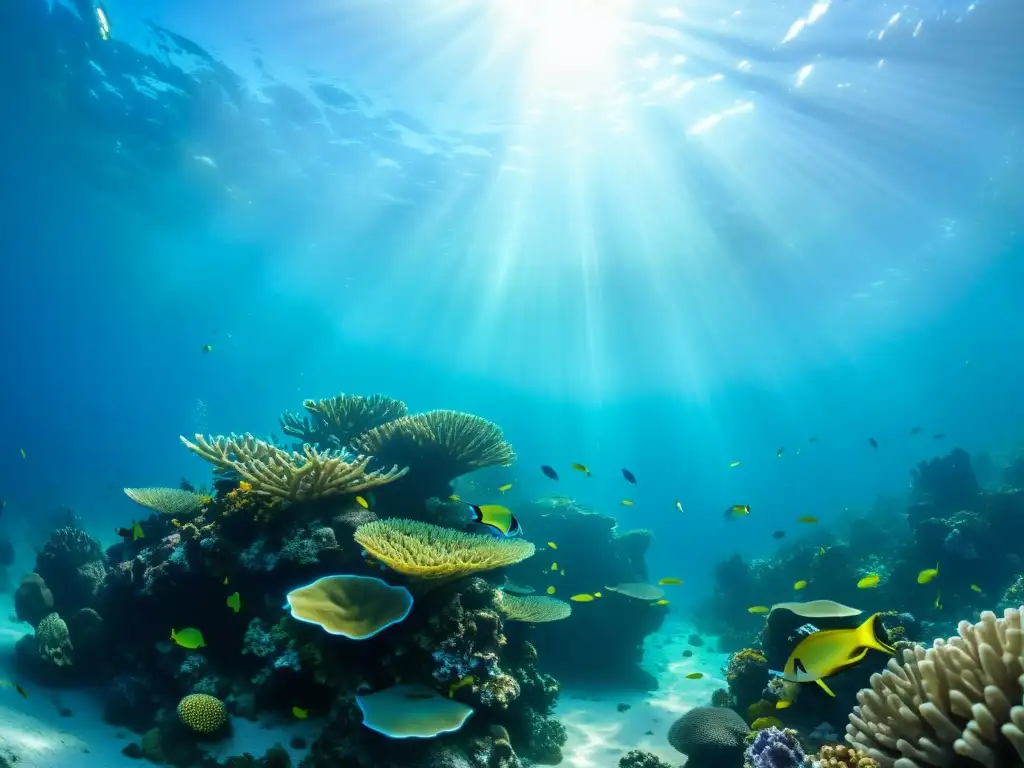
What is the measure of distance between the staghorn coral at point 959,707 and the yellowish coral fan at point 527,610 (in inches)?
170

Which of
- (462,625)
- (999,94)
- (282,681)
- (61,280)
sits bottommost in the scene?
(282,681)

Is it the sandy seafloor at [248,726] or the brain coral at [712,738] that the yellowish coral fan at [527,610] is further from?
the brain coral at [712,738]

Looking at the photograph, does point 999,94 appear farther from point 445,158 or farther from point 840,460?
point 840,460

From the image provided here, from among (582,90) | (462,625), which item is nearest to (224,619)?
(462,625)

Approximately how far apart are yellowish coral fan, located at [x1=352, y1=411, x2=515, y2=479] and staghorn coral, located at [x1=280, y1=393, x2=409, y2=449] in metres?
0.91

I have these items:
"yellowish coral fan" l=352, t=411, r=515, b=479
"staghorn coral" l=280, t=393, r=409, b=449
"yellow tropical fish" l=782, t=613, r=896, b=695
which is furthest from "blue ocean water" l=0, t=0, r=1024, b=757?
"yellow tropical fish" l=782, t=613, r=896, b=695

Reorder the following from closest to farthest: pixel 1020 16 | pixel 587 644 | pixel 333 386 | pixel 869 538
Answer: pixel 587 644, pixel 1020 16, pixel 869 538, pixel 333 386

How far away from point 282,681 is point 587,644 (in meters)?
9.08

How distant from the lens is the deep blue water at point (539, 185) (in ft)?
60.9

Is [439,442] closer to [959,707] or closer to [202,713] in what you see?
[202,713]

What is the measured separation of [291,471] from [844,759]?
5683 mm

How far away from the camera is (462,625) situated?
17.4 feet

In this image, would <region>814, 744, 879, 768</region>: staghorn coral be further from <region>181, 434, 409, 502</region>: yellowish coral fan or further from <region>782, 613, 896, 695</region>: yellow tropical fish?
<region>181, 434, 409, 502</region>: yellowish coral fan

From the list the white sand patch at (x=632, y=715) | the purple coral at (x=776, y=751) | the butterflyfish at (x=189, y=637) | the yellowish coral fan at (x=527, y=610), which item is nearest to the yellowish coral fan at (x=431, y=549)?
the yellowish coral fan at (x=527, y=610)
